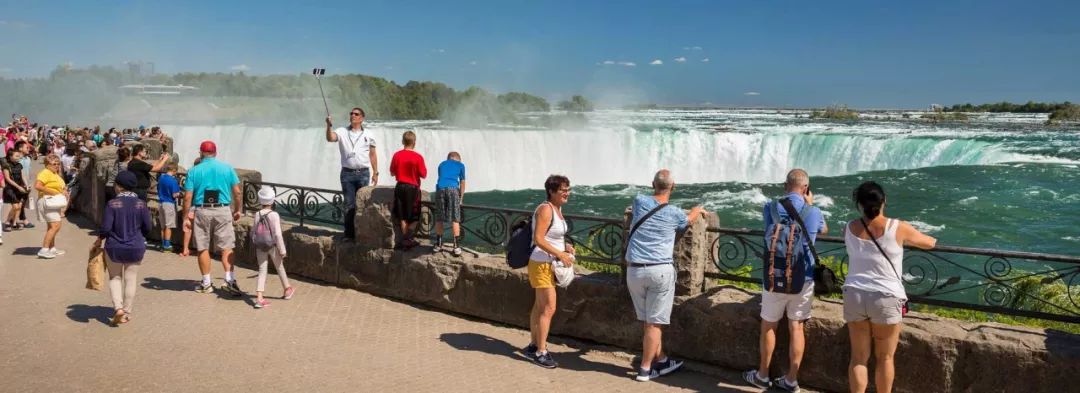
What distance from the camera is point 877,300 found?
454 centimetres

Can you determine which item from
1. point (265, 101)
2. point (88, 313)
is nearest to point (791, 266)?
point (88, 313)

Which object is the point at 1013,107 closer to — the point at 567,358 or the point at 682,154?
the point at 682,154

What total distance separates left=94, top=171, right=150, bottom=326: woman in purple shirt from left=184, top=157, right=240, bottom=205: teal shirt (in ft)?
3.20

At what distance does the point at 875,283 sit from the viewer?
4.55 m

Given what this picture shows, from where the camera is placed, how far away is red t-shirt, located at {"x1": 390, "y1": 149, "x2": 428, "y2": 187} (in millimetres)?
7582

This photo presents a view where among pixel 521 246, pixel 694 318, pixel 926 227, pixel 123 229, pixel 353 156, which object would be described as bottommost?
pixel 926 227

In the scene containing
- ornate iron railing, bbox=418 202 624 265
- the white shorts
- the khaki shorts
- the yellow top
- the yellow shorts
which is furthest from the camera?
the yellow top

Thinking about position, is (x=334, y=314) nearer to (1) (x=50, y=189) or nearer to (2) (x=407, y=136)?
(2) (x=407, y=136)

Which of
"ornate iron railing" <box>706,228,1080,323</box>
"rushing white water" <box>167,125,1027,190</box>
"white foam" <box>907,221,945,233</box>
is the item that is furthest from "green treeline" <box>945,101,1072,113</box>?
"ornate iron railing" <box>706,228,1080,323</box>

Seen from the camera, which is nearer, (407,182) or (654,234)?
(654,234)

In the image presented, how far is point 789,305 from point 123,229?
5.61 meters

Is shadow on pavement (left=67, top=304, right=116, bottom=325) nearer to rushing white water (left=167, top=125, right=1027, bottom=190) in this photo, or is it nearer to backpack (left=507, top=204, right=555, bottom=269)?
backpack (left=507, top=204, right=555, bottom=269)

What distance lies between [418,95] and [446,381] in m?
56.6

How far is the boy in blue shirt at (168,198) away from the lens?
10.1 metres
